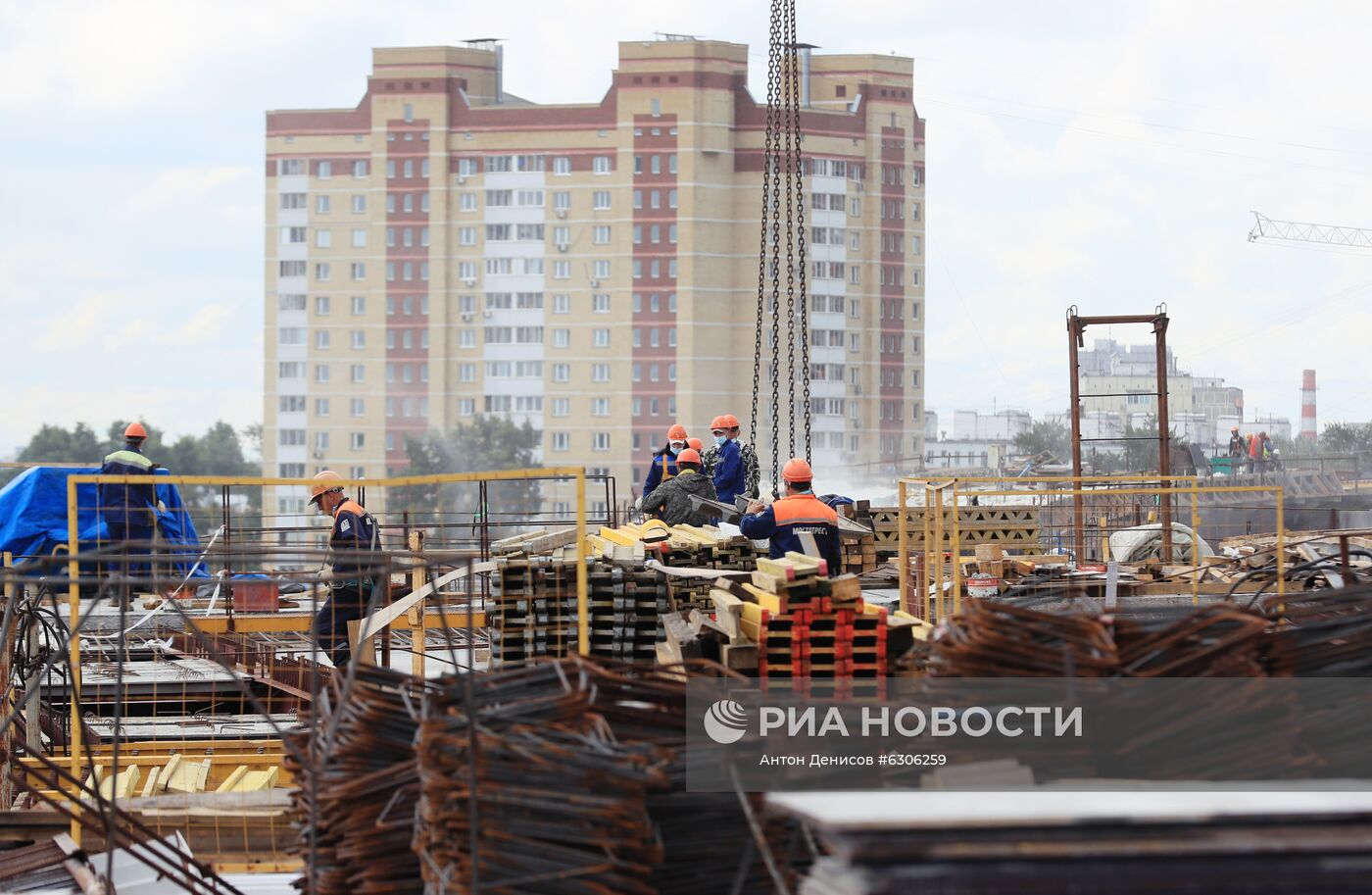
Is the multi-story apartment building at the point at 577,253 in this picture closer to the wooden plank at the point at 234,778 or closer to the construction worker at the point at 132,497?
the construction worker at the point at 132,497

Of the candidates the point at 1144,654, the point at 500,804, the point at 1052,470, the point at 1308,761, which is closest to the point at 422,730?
the point at 500,804

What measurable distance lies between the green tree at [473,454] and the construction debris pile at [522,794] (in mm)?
81848

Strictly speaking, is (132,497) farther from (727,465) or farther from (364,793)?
(364,793)

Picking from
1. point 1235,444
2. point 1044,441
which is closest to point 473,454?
point 1044,441

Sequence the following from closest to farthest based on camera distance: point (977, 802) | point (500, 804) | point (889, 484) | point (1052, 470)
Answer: point (977, 802)
point (500, 804)
point (1052, 470)
point (889, 484)

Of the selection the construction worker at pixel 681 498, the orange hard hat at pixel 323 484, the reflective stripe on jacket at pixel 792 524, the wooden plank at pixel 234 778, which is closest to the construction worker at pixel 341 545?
Answer: the orange hard hat at pixel 323 484

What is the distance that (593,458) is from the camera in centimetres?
9181

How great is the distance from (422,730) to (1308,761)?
131 inches

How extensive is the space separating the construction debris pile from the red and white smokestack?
128m

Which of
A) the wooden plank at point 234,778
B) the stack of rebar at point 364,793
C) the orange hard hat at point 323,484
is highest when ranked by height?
the orange hard hat at point 323,484

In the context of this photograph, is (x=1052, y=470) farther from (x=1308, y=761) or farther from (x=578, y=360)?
(x=578, y=360)

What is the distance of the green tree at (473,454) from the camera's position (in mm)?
88500

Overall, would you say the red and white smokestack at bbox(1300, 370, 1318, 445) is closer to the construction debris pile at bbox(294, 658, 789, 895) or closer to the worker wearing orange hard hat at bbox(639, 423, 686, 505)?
the worker wearing orange hard hat at bbox(639, 423, 686, 505)

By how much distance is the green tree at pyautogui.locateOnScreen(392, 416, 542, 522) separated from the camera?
88.5m
